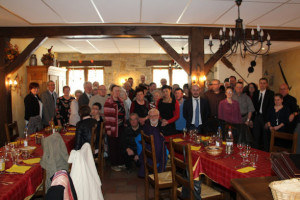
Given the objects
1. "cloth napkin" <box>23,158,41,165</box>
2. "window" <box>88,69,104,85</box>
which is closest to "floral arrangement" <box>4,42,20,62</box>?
"cloth napkin" <box>23,158,41,165</box>

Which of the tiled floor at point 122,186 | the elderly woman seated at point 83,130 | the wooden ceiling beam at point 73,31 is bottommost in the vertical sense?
the tiled floor at point 122,186

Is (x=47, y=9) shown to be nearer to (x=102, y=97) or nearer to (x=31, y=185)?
(x=102, y=97)

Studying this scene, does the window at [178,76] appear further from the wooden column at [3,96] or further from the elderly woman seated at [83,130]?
the elderly woman seated at [83,130]

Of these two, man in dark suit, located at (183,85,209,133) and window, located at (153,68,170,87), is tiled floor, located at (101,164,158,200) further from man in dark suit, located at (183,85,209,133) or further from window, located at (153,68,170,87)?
window, located at (153,68,170,87)

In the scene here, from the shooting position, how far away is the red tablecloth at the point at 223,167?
2.51 meters

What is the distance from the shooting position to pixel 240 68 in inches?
A: 453

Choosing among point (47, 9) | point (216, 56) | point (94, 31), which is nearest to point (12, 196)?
point (47, 9)

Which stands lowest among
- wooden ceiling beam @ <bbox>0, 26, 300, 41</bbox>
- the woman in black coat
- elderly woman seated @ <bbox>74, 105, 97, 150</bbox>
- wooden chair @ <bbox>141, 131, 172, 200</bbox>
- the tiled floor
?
the tiled floor

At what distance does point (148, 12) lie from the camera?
527 centimetres

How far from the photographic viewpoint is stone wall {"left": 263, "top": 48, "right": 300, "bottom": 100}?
32.3 ft

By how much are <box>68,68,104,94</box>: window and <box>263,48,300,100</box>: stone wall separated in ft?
24.3

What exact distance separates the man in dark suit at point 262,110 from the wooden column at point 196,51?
1.47 metres

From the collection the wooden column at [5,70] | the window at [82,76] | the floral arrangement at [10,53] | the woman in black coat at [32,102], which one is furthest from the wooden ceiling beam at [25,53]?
the window at [82,76]

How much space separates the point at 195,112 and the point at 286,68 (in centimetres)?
733
